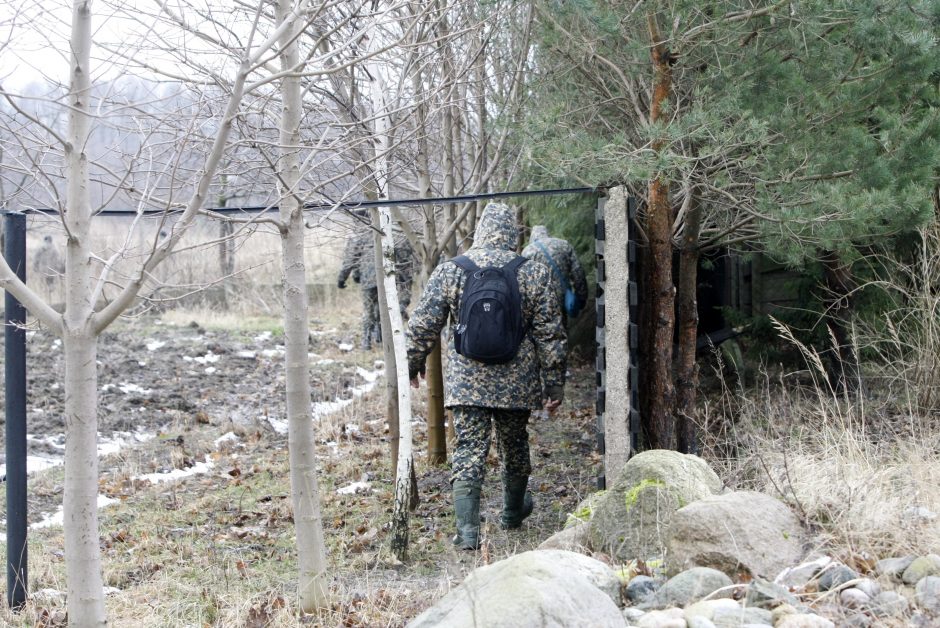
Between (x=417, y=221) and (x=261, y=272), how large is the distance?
14.2 meters

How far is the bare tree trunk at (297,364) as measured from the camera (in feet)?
14.2

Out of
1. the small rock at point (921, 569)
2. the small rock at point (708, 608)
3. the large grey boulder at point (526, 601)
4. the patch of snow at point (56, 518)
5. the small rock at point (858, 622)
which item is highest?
the large grey boulder at point (526, 601)

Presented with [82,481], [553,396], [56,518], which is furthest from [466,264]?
[56,518]

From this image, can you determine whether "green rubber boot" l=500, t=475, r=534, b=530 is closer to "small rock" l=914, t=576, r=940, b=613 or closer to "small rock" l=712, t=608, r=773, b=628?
"small rock" l=712, t=608, r=773, b=628

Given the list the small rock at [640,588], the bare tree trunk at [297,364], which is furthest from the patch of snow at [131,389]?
the small rock at [640,588]

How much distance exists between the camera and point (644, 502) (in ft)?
15.5

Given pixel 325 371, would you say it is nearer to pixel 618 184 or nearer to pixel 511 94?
pixel 511 94

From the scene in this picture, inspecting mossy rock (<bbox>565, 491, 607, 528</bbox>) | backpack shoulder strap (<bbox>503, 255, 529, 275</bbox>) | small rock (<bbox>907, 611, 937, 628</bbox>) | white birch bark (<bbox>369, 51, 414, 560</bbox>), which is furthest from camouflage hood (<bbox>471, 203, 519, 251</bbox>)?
small rock (<bbox>907, 611, 937, 628</bbox>)

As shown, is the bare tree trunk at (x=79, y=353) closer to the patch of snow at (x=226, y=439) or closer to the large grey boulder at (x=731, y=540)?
the large grey boulder at (x=731, y=540)

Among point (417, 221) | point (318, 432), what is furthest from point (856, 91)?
point (318, 432)

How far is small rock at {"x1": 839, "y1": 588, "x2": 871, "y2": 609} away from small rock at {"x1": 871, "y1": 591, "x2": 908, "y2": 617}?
0.10 feet

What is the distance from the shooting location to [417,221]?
9305 millimetres

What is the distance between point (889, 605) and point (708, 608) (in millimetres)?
683

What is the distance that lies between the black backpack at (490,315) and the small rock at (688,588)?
2182 millimetres
